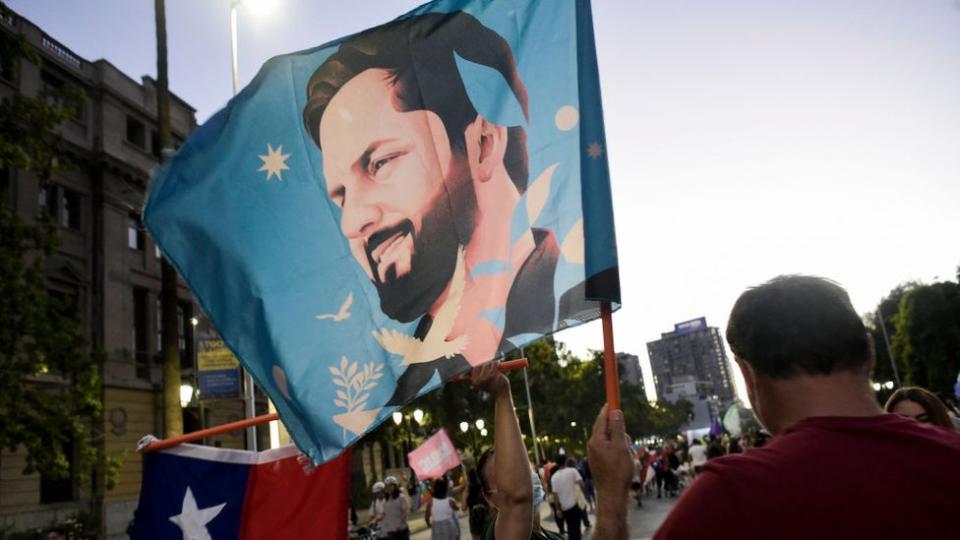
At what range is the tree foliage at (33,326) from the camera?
12.5m

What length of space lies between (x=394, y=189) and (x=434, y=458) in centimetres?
1569

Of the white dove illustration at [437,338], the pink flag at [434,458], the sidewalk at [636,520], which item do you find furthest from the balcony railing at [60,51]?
the white dove illustration at [437,338]

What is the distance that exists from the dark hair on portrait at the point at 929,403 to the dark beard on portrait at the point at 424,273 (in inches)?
125

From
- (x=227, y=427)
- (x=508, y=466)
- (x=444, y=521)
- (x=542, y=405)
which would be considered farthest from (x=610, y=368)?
(x=542, y=405)

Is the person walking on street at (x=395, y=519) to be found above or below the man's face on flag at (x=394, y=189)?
below

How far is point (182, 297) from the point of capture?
31.6 metres

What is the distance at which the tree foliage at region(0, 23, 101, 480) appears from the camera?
12492 mm

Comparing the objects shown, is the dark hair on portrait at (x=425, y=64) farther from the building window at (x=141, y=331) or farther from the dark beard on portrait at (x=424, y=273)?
the building window at (x=141, y=331)

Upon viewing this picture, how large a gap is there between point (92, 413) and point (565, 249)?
14.8 metres

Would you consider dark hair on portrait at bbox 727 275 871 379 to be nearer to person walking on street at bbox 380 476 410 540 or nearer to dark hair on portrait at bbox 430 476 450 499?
dark hair on portrait at bbox 430 476 450 499

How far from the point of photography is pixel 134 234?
29.9m

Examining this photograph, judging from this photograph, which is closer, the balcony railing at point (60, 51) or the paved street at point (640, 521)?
the paved street at point (640, 521)

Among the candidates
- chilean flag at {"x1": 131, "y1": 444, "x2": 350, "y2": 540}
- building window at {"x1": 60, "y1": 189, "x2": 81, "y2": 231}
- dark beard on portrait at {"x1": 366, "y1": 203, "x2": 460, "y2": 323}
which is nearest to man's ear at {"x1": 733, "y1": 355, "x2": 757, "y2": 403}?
dark beard on portrait at {"x1": 366, "y1": 203, "x2": 460, "y2": 323}

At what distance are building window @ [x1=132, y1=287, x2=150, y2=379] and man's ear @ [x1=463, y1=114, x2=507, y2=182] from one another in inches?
1116
